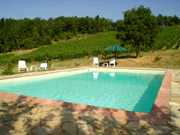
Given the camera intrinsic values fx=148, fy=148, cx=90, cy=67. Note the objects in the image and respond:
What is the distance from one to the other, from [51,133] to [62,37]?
4958 cm

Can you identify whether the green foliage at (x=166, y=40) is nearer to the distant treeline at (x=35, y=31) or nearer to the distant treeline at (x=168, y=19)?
the distant treeline at (x=35, y=31)

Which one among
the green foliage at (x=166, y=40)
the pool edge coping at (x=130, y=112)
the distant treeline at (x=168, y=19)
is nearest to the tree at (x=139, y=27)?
the green foliage at (x=166, y=40)

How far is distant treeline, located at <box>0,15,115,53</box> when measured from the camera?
1586 inches

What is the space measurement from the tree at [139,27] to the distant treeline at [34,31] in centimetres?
3229

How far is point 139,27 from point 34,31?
3980 cm

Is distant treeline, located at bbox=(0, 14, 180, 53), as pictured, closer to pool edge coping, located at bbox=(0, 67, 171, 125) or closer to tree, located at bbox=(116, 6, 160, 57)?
tree, located at bbox=(116, 6, 160, 57)

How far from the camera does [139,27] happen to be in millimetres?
13586

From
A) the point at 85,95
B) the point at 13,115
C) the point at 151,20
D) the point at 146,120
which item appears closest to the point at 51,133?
the point at 13,115

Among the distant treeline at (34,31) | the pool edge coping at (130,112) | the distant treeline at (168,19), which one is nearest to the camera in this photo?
the pool edge coping at (130,112)

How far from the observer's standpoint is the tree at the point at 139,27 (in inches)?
533

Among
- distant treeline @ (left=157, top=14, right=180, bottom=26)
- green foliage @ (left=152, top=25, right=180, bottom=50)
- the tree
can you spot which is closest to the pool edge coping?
the tree

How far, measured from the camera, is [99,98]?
4773 millimetres

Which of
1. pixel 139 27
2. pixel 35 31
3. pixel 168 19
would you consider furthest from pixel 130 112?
pixel 168 19

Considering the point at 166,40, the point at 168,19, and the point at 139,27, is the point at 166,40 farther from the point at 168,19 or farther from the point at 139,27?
the point at 168,19
